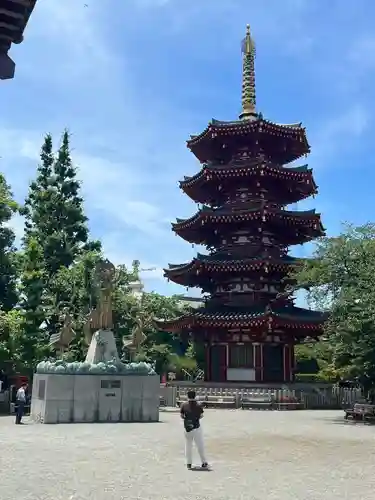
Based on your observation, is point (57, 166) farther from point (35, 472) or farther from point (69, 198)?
point (35, 472)

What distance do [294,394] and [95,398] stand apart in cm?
1267

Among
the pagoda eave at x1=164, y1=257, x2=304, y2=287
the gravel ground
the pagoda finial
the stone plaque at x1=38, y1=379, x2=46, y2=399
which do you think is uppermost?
the pagoda finial

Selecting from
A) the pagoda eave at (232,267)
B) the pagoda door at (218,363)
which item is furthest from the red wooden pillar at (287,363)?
the pagoda eave at (232,267)

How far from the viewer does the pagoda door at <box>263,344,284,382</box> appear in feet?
105

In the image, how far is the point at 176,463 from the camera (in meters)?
11.5

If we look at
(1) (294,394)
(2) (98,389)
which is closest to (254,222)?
(1) (294,394)

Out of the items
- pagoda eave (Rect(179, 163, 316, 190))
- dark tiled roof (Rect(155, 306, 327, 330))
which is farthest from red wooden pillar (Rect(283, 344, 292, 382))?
pagoda eave (Rect(179, 163, 316, 190))

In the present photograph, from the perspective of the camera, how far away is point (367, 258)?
2311cm

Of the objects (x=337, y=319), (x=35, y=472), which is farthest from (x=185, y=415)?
(x=337, y=319)

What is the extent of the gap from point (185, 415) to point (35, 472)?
288cm

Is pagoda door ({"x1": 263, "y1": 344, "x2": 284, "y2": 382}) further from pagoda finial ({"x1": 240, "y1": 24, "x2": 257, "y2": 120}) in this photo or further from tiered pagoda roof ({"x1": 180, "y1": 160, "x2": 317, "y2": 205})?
pagoda finial ({"x1": 240, "y1": 24, "x2": 257, "y2": 120})

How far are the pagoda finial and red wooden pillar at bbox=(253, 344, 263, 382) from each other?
14873 mm

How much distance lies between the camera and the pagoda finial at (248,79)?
38656 millimetres

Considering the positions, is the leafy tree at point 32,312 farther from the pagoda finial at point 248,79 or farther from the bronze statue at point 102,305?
the pagoda finial at point 248,79
